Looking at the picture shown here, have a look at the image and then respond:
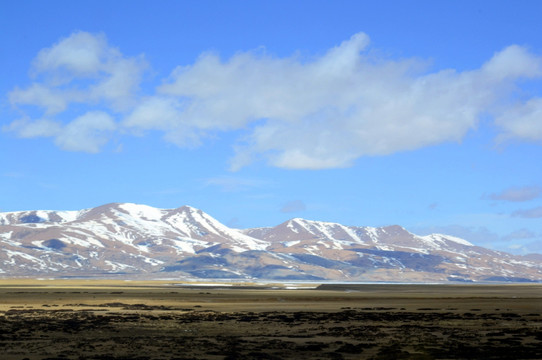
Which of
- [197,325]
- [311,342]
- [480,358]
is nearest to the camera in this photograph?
[480,358]

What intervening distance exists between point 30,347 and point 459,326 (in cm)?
2984

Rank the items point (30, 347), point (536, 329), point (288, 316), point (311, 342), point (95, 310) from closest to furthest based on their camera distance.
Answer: point (30, 347) → point (311, 342) → point (536, 329) → point (288, 316) → point (95, 310)

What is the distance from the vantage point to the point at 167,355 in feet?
114

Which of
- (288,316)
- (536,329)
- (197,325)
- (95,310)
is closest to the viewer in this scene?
(536,329)

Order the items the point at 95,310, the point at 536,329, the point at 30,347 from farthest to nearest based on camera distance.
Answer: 1. the point at 95,310
2. the point at 536,329
3. the point at 30,347

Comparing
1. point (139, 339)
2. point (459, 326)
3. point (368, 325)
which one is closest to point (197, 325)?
point (139, 339)

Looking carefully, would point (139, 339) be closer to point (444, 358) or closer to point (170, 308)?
point (444, 358)

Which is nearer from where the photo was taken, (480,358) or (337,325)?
(480,358)

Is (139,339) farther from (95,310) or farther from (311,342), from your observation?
(95,310)

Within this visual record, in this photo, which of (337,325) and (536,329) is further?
(337,325)

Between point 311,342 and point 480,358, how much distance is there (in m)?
10.5

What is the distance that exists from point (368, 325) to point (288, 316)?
34.6 ft

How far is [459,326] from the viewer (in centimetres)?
4931

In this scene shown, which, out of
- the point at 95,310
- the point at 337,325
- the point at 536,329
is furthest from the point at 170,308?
the point at 536,329
